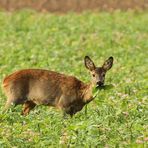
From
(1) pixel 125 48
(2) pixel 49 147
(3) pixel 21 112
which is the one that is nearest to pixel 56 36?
(1) pixel 125 48

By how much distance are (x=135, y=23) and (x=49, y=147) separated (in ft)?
57.5

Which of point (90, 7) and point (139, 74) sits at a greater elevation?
point (90, 7)

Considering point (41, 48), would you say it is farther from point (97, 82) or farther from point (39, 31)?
point (97, 82)

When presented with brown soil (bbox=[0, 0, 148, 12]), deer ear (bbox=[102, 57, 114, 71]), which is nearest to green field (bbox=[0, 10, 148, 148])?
deer ear (bbox=[102, 57, 114, 71])

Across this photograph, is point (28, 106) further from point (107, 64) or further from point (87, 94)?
point (107, 64)

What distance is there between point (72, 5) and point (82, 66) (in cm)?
1210

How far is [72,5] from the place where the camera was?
30.2 metres

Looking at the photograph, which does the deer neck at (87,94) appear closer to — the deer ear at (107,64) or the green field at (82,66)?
the green field at (82,66)

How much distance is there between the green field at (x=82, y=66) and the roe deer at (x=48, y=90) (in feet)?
0.69

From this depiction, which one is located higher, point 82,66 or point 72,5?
point 72,5

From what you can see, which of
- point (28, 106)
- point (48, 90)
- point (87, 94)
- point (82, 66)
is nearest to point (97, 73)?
point (87, 94)

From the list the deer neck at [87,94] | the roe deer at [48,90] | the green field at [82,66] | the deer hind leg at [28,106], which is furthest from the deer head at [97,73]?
the deer hind leg at [28,106]

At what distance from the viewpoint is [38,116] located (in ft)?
36.4

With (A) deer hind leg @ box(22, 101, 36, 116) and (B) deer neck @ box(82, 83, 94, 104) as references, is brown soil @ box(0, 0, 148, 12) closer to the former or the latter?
(A) deer hind leg @ box(22, 101, 36, 116)
